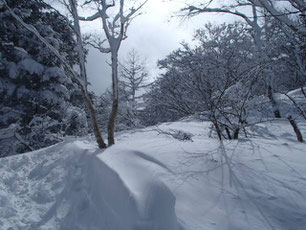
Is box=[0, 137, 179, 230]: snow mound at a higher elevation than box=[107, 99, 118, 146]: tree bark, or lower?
lower

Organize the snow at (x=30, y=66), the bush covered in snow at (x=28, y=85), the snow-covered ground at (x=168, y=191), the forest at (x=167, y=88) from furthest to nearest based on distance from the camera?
1. the snow at (x=30, y=66)
2. the bush covered in snow at (x=28, y=85)
3. the forest at (x=167, y=88)
4. the snow-covered ground at (x=168, y=191)

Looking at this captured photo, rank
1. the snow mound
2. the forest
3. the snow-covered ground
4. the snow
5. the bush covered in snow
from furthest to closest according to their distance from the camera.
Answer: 1. the snow
2. the bush covered in snow
3. the forest
4. the snow mound
5. the snow-covered ground

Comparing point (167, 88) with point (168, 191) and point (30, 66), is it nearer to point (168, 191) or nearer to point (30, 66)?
point (168, 191)

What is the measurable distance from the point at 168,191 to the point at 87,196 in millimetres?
1239

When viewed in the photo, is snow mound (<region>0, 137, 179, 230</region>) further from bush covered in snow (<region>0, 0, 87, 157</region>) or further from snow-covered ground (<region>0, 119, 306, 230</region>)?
bush covered in snow (<region>0, 0, 87, 157</region>)

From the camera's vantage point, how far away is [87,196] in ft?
7.34

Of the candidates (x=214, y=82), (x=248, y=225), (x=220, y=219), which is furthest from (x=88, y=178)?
(x=214, y=82)

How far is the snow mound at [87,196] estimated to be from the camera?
1553 millimetres

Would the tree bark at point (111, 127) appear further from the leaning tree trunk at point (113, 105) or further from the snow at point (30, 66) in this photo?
the snow at point (30, 66)

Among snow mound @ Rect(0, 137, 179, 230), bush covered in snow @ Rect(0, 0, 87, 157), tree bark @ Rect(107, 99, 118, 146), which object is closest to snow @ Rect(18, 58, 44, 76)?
bush covered in snow @ Rect(0, 0, 87, 157)

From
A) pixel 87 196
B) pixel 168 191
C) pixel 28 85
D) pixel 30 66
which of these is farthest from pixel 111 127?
pixel 28 85

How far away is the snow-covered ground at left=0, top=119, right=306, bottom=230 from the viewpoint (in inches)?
52.1

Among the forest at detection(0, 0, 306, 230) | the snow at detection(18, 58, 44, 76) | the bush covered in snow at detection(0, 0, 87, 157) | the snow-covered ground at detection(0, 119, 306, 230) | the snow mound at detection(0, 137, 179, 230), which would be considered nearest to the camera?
the snow-covered ground at detection(0, 119, 306, 230)

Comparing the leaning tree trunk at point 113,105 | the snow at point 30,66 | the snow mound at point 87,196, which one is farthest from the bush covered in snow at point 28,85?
the snow mound at point 87,196
